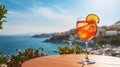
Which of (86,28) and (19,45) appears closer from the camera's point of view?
(86,28)

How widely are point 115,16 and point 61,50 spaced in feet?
60.2

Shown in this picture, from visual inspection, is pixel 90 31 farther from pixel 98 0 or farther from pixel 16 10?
pixel 16 10

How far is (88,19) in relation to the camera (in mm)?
1697

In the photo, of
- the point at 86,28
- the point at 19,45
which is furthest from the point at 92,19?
the point at 19,45

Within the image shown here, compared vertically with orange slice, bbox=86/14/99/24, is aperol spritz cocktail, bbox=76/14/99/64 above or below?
below

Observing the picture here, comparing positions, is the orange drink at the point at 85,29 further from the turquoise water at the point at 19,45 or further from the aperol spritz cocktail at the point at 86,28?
the turquoise water at the point at 19,45

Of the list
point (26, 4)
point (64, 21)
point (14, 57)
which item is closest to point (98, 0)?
point (64, 21)

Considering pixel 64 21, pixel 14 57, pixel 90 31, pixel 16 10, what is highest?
pixel 16 10

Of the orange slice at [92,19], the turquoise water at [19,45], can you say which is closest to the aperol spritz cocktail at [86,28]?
the orange slice at [92,19]

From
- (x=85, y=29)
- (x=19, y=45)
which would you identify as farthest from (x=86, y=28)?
(x=19, y=45)

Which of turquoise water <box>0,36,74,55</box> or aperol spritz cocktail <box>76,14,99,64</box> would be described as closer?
aperol spritz cocktail <box>76,14,99,64</box>

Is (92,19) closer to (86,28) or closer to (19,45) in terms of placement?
(86,28)

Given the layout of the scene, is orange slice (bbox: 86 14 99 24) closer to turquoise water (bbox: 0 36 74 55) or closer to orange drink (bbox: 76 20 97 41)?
orange drink (bbox: 76 20 97 41)

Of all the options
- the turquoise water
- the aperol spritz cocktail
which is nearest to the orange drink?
the aperol spritz cocktail
